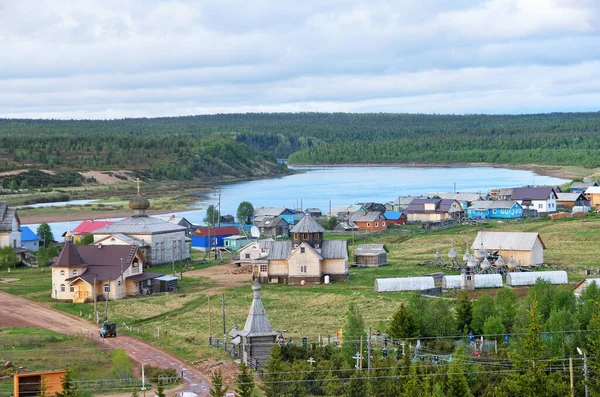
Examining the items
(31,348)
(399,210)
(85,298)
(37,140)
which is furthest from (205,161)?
(31,348)

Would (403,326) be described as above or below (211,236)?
below

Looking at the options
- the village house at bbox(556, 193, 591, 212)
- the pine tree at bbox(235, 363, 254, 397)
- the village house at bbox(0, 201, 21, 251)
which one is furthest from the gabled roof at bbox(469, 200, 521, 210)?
the pine tree at bbox(235, 363, 254, 397)

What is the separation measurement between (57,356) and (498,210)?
55816 mm

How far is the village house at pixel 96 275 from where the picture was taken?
47.1 meters

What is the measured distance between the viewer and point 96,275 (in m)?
47.3

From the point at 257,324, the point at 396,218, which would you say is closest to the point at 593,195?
the point at 396,218

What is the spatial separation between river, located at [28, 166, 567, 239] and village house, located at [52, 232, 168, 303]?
30.3 metres

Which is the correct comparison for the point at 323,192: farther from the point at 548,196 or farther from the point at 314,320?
the point at 314,320

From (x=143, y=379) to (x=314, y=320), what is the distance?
41.8 feet

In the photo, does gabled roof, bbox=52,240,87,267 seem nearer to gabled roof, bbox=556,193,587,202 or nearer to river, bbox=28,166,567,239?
river, bbox=28,166,567,239

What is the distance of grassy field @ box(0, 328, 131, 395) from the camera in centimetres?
3005

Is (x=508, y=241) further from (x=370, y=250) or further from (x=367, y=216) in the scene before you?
(x=367, y=216)

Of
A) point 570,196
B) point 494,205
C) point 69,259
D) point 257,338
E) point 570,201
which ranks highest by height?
point 570,196

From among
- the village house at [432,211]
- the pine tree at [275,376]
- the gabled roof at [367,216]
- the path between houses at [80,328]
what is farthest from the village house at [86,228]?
the pine tree at [275,376]
